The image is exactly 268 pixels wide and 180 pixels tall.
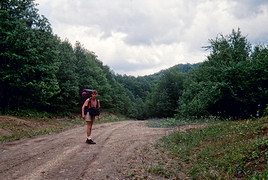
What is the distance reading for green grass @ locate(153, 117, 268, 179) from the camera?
5817 mm

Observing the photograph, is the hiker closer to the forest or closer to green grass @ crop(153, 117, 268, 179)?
green grass @ crop(153, 117, 268, 179)

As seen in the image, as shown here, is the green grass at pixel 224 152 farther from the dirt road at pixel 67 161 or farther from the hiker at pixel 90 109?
the hiker at pixel 90 109

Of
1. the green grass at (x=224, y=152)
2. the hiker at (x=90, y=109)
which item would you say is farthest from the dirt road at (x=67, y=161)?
the green grass at (x=224, y=152)

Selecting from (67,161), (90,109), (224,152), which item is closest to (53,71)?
(90,109)

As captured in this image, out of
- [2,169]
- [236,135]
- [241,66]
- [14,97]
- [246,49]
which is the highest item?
[246,49]

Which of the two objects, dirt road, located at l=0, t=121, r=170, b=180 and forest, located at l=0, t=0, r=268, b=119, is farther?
forest, located at l=0, t=0, r=268, b=119

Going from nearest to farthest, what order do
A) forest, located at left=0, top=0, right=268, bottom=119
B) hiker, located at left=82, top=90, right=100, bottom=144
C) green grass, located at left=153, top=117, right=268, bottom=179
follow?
green grass, located at left=153, top=117, right=268, bottom=179
hiker, located at left=82, top=90, right=100, bottom=144
forest, located at left=0, top=0, right=268, bottom=119

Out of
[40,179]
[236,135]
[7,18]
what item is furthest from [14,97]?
[236,135]

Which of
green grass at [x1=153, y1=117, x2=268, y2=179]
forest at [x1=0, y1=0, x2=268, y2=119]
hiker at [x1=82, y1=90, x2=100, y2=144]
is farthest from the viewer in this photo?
forest at [x1=0, y1=0, x2=268, y2=119]

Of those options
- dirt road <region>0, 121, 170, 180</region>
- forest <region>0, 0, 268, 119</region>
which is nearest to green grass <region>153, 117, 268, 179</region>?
dirt road <region>0, 121, 170, 180</region>

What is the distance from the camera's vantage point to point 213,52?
25609 millimetres

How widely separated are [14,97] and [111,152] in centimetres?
1727

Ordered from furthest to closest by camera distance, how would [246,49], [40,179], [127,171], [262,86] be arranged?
[246,49] < [262,86] < [127,171] < [40,179]

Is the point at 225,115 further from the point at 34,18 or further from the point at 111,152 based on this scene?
the point at 34,18
